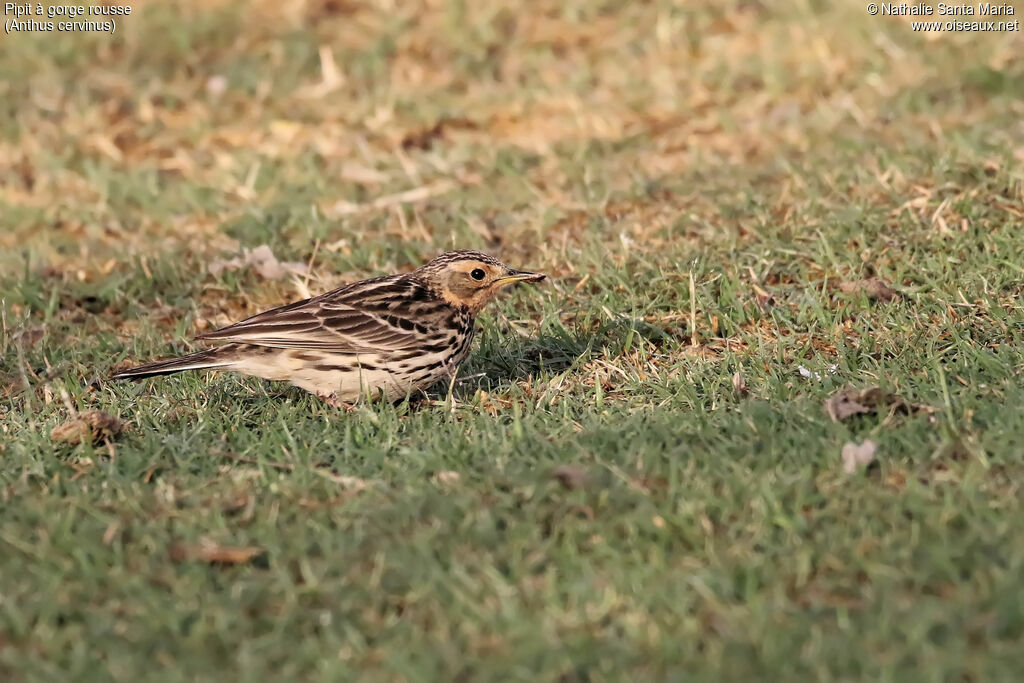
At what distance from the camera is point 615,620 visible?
195 inches

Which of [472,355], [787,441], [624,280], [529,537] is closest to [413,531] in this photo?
[529,537]

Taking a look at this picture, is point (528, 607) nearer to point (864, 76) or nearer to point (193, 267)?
point (193, 267)

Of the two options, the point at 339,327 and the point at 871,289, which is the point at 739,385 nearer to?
the point at 871,289

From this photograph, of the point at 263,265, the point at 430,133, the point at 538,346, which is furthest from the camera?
the point at 430,133

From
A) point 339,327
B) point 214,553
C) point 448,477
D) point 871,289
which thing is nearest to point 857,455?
point 448,477

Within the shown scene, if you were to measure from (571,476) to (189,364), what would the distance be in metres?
2.45

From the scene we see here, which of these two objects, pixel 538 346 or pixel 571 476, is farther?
pixel 538 346

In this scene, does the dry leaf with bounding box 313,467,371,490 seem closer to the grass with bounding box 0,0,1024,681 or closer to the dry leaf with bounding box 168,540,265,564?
the grass with bounding box 0,0,1024,681

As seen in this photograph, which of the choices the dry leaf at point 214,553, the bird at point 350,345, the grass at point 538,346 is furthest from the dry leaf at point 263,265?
the dry leaf at point 214,553

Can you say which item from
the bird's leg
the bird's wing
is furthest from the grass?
the bird's wing

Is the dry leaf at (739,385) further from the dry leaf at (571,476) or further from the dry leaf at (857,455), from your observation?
the dry leaf at (571,476)

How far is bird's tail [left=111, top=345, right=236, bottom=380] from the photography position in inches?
291

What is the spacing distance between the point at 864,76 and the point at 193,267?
5972 millimetres

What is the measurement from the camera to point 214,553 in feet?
18.1
